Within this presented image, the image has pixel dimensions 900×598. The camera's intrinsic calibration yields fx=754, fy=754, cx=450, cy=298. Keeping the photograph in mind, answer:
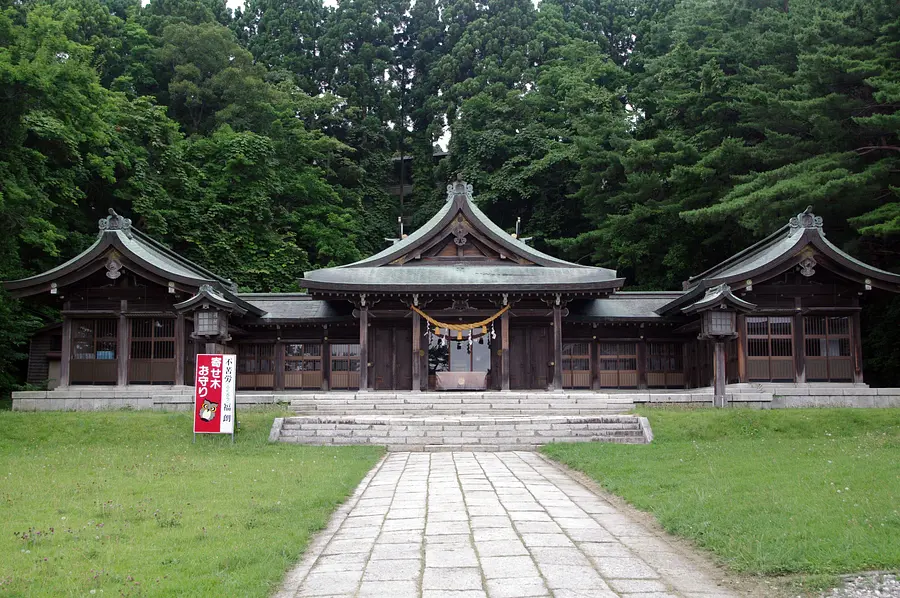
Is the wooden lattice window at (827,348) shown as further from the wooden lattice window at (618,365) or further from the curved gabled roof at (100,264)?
the curved gabled roof at (100,264)

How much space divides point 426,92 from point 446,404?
37.6 m

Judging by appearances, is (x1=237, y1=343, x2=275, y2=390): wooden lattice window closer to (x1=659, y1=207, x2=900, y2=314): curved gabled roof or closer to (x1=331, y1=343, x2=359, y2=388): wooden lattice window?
(x1=331, y1=343, x2=359, y2=388): wooden lattice window

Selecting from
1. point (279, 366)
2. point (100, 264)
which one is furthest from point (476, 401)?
point (100, 264)

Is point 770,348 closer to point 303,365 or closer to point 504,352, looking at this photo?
point 504,352

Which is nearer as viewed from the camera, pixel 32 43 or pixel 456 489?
pixel 456 489

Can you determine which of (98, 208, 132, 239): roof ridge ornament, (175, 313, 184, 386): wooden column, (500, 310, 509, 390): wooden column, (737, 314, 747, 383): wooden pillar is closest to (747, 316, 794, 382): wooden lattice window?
(737, 314, 747, 383): wooden pillar

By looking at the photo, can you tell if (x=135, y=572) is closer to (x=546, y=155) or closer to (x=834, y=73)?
(x=834, y=73)

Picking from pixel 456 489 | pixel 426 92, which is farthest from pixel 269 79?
pixel 456 489

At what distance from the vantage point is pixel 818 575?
6.48 meters

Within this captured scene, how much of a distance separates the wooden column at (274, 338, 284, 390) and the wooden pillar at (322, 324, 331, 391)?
1549mm

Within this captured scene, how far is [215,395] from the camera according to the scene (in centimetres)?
1597

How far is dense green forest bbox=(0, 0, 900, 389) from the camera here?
26.6 m

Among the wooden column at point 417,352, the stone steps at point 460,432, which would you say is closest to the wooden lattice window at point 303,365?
the wooden column at point 417,352

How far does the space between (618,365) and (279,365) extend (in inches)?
491
